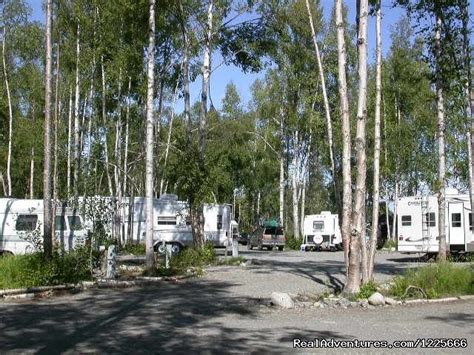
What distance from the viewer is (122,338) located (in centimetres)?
811

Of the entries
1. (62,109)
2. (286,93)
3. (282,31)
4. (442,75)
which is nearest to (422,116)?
(286,93)

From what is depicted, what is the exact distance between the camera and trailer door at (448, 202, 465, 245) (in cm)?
2650

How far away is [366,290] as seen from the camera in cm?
1228

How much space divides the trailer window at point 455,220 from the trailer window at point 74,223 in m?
16.3

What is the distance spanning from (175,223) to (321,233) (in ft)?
48.0

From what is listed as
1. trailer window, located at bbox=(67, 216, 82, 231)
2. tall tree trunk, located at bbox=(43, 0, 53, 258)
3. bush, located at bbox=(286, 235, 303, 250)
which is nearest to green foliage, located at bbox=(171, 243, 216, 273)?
trailer window, located at bbox=(67, 216, 82, 231)

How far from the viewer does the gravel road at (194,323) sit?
25.2ft

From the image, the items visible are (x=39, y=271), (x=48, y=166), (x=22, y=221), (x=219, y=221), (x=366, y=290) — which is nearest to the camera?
(x=366, y=290)

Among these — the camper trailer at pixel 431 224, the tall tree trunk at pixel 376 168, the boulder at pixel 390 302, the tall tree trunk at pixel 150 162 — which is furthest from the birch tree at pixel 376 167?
the camper trailer at pixel 431 224

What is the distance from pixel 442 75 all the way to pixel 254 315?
1205 centimetres

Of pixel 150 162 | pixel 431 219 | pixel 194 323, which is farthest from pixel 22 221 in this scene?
pixel 431 219

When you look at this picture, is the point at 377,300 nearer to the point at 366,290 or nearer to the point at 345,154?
the point at 366,290

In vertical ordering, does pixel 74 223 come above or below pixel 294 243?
above

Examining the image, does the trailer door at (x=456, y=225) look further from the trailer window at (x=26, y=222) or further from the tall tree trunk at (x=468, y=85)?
the trailer window at (x=26, y=222)
